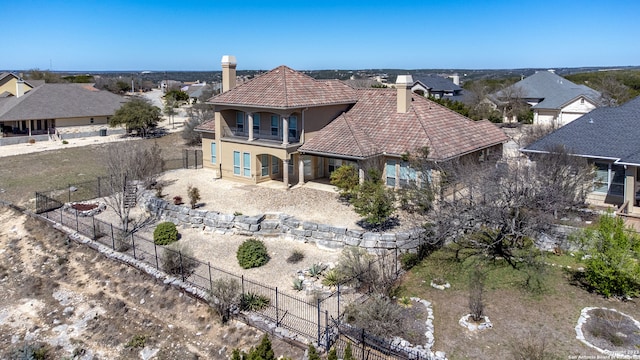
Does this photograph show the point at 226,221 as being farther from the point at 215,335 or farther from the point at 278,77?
the point at 278,77

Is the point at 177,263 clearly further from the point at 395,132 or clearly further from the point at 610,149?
the point at 610,149

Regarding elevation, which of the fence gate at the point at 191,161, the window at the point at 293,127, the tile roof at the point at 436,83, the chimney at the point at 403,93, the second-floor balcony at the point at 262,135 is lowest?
the fence gate at the point at 191,161

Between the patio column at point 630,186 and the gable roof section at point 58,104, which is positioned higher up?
the gable roof section at point 58,104

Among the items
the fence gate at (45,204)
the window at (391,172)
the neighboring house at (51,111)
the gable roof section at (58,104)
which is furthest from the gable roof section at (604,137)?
the gable roof section at (58,104)

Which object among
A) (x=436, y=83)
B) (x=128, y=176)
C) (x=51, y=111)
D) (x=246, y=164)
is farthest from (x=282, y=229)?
(x=436, y=83)

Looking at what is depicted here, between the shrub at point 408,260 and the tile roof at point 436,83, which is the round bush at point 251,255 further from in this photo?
the tile roof at point 436,83

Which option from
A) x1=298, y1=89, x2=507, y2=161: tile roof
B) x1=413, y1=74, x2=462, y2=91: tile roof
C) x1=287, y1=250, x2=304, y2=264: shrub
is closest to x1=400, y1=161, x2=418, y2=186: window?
x1=298, y1=89, x2=507, y2=161: tile roof

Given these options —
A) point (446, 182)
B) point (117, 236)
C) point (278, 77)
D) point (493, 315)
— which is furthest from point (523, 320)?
point (278, 77)
